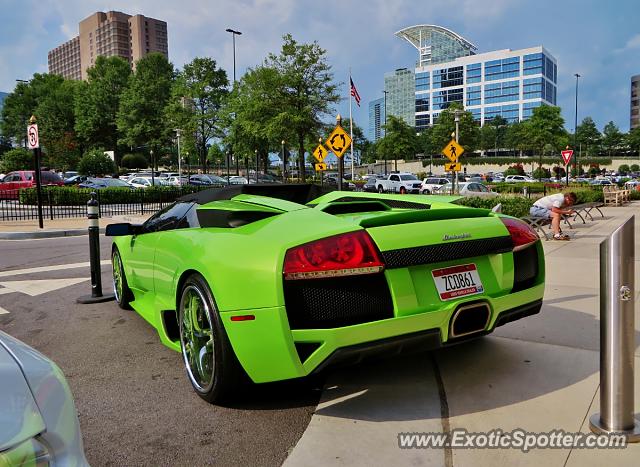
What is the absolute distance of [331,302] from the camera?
2676 mm

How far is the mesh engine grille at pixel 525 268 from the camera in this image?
3336mm

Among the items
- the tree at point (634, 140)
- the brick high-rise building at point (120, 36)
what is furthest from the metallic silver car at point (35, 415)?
the brick high-rise building at point (120, 36)

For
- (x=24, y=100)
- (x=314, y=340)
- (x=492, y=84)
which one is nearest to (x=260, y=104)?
(x=314, y=340)

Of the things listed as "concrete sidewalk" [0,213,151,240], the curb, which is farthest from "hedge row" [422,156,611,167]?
the curb

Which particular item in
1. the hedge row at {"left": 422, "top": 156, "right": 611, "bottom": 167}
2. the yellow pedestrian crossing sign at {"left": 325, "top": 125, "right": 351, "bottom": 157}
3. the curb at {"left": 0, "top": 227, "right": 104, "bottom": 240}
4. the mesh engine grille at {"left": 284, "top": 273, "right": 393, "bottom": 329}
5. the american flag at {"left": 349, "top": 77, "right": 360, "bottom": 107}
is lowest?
the curb at {"left": 0, "top": 227, "right": 104, "bottom": 240}

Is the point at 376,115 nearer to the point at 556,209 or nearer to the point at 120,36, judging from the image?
the point at 120,36

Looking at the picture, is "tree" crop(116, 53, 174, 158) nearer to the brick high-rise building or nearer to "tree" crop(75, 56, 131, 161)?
"tree" crop(75, 56, 131, 161)

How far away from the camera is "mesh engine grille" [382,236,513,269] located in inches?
109

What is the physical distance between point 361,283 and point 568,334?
8.33ft

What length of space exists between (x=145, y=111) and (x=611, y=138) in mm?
95516

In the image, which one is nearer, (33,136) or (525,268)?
(525,268)

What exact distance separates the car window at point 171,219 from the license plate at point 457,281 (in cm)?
193

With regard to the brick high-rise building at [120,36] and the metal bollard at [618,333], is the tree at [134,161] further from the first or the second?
the metal bollard at [618,333]

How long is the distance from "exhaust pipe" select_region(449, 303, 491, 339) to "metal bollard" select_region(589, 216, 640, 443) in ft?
2.10
